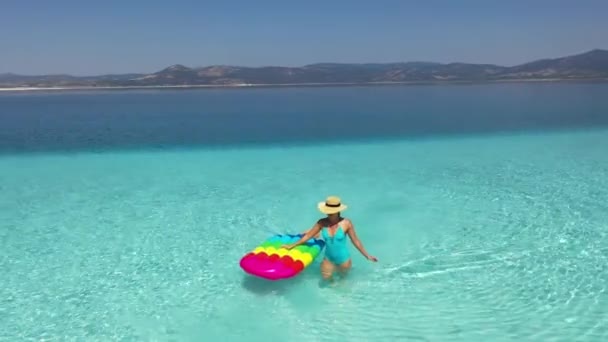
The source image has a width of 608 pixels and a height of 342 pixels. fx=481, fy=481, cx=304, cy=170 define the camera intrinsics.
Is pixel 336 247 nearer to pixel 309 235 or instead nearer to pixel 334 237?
pixel 334 237

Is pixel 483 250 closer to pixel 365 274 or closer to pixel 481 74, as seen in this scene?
pixel 365 274

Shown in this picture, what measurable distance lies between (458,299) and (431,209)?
3.12 m

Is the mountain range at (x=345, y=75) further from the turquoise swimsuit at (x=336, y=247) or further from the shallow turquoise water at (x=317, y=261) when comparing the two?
the turquoise swimsuit at (x=336, y=247)

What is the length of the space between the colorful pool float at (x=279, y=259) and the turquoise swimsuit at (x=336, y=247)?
0.75 ft

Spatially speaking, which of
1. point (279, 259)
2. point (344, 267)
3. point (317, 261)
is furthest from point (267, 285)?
point (344, 267)

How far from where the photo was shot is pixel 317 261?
17.9 feet

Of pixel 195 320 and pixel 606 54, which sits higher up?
pixel 606 54

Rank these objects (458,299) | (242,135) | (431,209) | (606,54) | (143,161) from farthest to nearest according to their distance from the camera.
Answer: (606,54)
(242,135)
(143,161)
(431,209)
(458,299)

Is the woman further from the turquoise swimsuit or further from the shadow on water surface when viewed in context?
the shadow on water surface

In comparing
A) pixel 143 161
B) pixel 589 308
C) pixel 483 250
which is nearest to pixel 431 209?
pixel 483 250

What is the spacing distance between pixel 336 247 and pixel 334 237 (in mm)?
153

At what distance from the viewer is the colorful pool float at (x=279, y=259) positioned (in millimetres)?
4824

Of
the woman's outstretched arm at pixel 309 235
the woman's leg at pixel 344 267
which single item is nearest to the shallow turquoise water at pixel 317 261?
the woman's leg at pixel 344 267

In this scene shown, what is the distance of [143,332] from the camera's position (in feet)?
14.5
